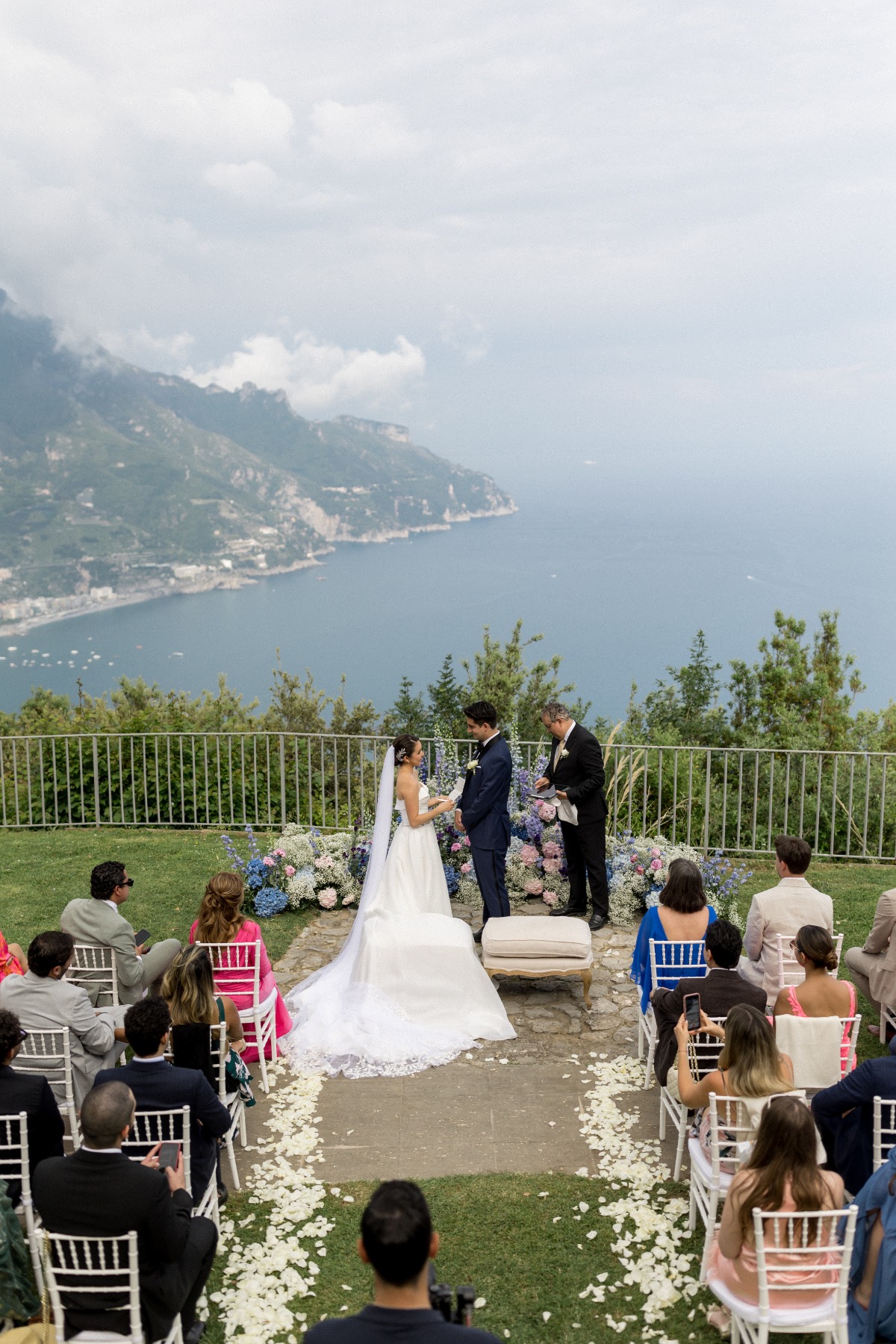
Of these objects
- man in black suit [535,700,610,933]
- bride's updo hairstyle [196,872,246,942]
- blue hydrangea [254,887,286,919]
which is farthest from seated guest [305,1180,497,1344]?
blue hydrangea [254,887,286,919]

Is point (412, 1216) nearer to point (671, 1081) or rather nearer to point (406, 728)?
point (671, 1081)

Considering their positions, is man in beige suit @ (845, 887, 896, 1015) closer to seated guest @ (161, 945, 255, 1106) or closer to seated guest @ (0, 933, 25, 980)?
seated guest @ (161, 945, 255, 1106)

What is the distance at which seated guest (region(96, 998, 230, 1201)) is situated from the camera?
4.39 m

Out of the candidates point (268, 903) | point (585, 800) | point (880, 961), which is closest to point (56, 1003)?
point (268, 903)

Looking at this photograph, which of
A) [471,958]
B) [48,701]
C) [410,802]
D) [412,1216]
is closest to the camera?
[412,1216]

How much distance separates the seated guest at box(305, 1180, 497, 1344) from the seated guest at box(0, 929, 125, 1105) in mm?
3117

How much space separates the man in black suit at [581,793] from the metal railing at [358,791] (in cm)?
182

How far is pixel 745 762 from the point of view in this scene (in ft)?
54.1

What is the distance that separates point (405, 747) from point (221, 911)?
7.11 feet

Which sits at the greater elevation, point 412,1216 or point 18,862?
point 412,1216

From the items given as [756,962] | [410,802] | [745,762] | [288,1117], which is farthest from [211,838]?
[745,762]

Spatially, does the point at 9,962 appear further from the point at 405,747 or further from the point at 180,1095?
the point at 405,747

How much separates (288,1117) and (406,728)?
36.9 feet

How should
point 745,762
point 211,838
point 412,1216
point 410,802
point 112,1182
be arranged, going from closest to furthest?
point 412,1216, point 112,1182, point 410,802, point 211,838, point 745,762
